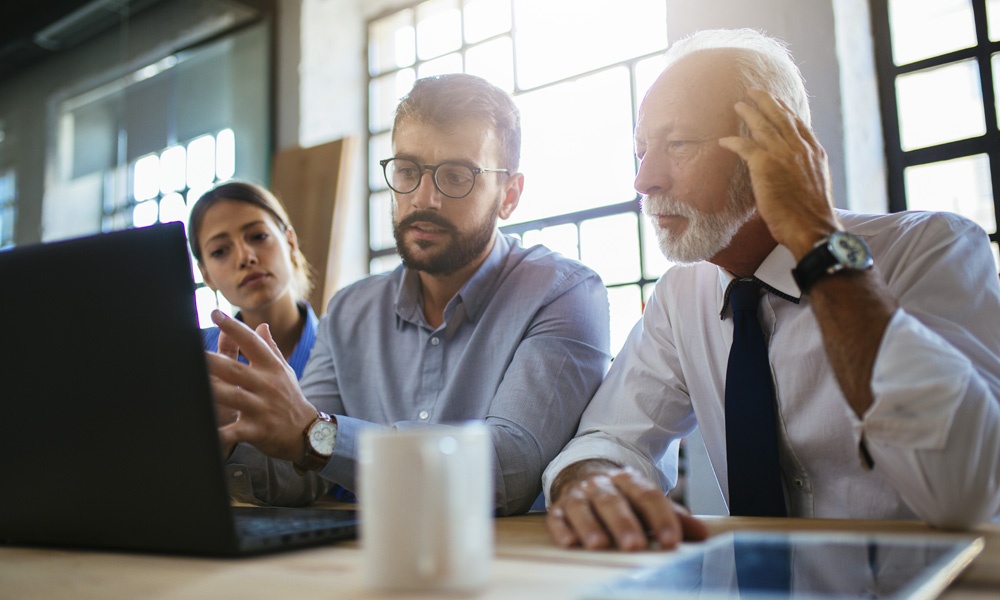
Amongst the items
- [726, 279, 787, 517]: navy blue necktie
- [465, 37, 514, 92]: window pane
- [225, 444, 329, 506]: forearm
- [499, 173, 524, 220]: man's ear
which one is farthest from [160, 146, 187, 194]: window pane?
[726, 279, 787, 517]: navy blue necktie

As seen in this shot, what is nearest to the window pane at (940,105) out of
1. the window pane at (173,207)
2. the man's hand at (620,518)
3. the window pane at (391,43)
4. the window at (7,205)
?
the man's hand at (620,518)

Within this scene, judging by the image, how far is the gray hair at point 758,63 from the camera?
57.2 inches

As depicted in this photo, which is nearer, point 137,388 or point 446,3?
point 137,388

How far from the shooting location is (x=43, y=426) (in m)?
0.72

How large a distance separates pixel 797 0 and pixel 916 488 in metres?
1.82

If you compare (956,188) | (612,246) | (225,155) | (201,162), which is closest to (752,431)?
(956,188)

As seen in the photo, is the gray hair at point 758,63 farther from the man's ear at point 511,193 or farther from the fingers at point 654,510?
the fingers at point 654,510

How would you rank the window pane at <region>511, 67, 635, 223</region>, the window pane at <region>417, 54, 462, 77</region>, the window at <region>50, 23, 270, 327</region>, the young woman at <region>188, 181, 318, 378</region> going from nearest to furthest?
the young woman at <region>188, 181, 318, 378</region>
the window pane at <region>511, 67, 635, 223</region>
the window pane at <region>417, 54, 462, 77</region>
the window at <region>50, 23, 270, 327</region>

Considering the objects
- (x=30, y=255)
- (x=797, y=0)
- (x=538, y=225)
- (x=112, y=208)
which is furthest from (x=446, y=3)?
(x=30, y=255)

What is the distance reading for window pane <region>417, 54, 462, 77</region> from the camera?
3.70m

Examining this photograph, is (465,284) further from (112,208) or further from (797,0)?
(112,208)

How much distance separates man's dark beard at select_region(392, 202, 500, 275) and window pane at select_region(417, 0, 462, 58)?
7.17 ft

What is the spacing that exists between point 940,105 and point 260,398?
2225 millimetres

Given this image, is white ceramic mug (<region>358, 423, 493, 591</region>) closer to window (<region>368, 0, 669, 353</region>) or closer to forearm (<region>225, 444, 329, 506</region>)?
forearm (<region>225, 444, 329, 506</region>)
